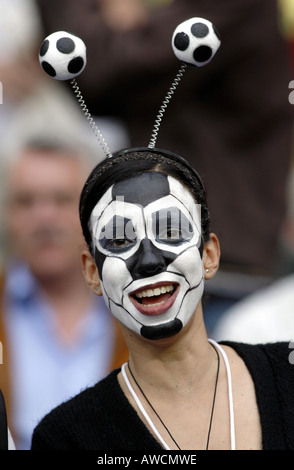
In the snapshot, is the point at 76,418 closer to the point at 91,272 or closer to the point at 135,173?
the point at 91,272

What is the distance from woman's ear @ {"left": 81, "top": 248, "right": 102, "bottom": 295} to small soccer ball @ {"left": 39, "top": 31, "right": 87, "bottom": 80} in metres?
0.66

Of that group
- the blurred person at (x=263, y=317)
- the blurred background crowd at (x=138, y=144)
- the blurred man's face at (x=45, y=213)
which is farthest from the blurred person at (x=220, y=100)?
the blurred man's face at (x=45, y=213)

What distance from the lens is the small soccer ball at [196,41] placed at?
3.48 metres

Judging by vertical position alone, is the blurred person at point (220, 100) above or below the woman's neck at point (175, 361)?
above

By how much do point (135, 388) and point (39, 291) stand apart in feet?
6.08

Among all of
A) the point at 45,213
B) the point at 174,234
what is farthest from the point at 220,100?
the point at 174,234

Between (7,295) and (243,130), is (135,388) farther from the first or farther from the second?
(243,130)

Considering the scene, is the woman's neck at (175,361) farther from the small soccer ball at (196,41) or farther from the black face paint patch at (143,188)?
the small soccer ball at (196,41)

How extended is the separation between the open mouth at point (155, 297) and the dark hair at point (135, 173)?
298 mm

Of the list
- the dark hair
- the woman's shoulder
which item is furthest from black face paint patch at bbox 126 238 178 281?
the woman's shoulder

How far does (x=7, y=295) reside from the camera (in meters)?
5.11

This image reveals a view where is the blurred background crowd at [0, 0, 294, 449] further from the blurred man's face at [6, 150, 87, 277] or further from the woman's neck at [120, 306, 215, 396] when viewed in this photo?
the woman's neck at [120, 306, 215, 396]

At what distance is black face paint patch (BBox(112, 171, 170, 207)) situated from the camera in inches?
134

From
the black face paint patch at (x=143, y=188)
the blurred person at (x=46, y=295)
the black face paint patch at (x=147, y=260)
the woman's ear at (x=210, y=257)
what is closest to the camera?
the black face paint patch at (x=147, y=260)
